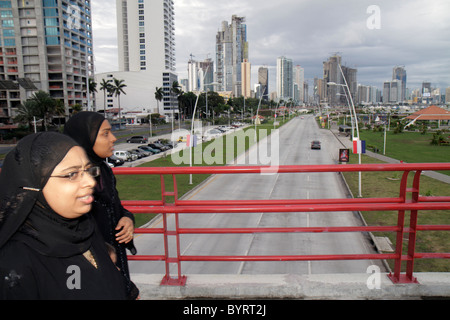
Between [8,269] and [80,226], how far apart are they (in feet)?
1.03

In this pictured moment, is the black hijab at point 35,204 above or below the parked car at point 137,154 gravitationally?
above

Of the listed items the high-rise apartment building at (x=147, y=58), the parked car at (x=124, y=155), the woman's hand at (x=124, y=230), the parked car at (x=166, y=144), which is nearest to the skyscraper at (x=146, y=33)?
the high-rise apartment building at (x=147, y=58)

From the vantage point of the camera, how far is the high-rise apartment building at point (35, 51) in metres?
60.2

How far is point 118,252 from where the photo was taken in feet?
7.13

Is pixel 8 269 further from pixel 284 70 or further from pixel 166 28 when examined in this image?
pixel 284 70

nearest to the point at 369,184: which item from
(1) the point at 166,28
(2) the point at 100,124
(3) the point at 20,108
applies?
(2) the point at 100,124

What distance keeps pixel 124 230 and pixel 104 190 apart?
302 millimetres

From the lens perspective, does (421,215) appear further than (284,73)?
No

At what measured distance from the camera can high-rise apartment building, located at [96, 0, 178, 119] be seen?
119 metres

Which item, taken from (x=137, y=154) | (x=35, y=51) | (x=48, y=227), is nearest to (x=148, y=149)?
(x=137, y=154)

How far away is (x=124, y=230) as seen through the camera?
2.20 metres

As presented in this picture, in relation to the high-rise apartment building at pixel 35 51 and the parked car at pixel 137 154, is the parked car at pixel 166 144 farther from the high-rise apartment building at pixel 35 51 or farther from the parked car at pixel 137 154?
the high-rise apartment building at pixel 35 51

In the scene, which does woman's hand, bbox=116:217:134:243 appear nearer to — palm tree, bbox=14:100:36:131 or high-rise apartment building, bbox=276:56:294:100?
palm tree, bbox=14:100:36:131

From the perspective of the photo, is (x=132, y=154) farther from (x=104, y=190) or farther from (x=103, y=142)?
(x=104, y=190)
